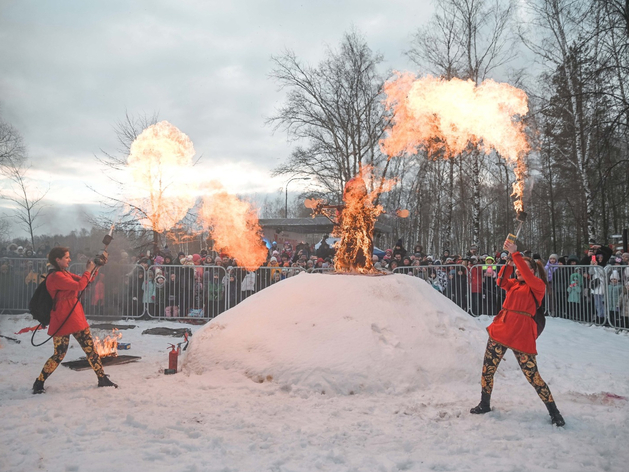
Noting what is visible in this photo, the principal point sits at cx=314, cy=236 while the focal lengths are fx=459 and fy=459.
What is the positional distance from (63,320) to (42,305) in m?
0.33

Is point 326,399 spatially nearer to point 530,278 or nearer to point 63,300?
point 530,278

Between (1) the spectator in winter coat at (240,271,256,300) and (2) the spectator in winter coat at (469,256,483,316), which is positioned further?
(1) the spectator in winter coat at (240,271,256,300)

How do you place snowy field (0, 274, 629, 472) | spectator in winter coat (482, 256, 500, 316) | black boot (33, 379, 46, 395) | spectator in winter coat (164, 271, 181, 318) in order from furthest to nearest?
spectator in winter coat (164, 271, 181, 318)
spectator in winter coat (482, 256, 500, 316)
black boot (33, 379, 46, 395)
snowy field (0, 274, 629, 472)

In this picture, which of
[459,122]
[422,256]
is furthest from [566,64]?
[459,122]

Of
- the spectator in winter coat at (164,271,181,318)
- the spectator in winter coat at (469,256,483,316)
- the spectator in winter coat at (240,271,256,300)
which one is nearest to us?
the spectator in winter coat at (469,256,483,316)

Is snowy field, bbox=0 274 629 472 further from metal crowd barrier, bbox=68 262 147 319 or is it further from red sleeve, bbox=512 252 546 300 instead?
metal crowd barrier, bbox=68 262 147 319

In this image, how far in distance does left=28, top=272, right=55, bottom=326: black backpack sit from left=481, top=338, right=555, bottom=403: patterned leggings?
5.35 metres

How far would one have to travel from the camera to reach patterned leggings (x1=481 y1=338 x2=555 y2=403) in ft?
15.8

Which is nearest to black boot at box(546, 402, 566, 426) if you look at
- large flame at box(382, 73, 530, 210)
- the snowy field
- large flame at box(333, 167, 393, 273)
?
the snowy field

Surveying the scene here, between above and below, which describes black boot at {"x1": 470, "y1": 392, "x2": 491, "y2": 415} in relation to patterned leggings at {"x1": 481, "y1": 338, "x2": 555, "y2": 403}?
below

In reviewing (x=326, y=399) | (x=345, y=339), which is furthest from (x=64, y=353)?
(x=345, y=339)

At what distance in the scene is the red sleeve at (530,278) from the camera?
501cm

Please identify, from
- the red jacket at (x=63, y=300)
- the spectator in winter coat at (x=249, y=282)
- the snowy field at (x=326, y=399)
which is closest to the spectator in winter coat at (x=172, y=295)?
the spectator in winter coat at (x=249, y=282)

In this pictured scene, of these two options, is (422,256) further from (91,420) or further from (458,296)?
(91,420)
